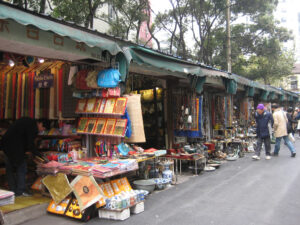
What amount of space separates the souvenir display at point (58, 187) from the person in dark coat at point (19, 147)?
54cm

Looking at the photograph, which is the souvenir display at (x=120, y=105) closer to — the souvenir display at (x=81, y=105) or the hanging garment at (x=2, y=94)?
the souvenir display at (x=81, y=105)

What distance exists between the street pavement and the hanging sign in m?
3.02

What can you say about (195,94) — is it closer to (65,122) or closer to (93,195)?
(65,122)

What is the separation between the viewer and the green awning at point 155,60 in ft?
17.2

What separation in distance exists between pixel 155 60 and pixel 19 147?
3.23m

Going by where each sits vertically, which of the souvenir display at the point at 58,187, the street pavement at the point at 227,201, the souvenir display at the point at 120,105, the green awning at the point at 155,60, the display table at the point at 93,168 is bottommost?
the street pavement at the point at 227,201

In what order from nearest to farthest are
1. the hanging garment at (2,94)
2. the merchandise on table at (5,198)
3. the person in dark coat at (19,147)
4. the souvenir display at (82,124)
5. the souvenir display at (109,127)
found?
the merchandise on table at (5,198)
the person in dark coat at (19,147)
the souvenir display at (109,127)
the souvenir display at (82,124)
the hanging garment at (2,94)

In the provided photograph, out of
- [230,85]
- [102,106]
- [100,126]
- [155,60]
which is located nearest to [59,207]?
[100,126]

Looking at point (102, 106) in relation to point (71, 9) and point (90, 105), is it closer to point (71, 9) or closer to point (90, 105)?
point (90, 105)

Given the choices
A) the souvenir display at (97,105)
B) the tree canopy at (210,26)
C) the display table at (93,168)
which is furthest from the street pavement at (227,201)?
the tree canopy at (210,26)

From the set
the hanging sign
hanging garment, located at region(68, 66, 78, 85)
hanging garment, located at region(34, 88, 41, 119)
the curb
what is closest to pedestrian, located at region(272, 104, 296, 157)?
hanging garment, located at region(68, 66, 78, 85)

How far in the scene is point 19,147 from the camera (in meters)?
4.70

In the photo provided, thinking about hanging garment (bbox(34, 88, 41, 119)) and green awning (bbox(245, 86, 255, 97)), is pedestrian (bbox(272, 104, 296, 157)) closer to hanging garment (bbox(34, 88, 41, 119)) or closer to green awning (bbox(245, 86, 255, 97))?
green awning (bbox(245, 86, 255, 97))

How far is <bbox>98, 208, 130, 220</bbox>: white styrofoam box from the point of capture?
4137mm
